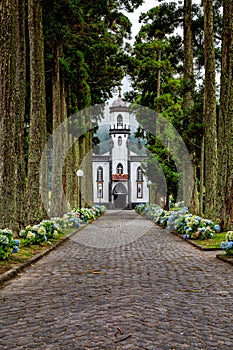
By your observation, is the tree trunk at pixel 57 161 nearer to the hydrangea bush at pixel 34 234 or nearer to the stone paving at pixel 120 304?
the hydrangea bush at pixel 34 234

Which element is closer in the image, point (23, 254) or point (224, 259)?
point (224, 259)

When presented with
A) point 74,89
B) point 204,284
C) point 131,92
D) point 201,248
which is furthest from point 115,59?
point 204,284

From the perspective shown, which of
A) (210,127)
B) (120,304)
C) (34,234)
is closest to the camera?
(120,304)

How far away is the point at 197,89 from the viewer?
2553 cm

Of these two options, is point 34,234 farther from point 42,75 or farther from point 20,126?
point 42,75

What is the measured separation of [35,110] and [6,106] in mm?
5376

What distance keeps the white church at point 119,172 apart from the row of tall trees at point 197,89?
3906 cm

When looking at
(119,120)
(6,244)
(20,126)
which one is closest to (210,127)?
(20,126)

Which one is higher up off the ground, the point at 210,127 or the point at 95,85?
the point at 95,85

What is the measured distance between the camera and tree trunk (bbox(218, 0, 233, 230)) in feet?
49.3

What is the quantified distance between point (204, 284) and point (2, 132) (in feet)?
18.0

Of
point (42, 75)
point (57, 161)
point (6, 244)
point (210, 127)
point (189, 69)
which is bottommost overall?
point (6, 244)

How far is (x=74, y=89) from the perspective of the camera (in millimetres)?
27531

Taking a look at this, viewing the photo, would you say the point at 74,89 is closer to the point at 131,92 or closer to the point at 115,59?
the point at 115,59
